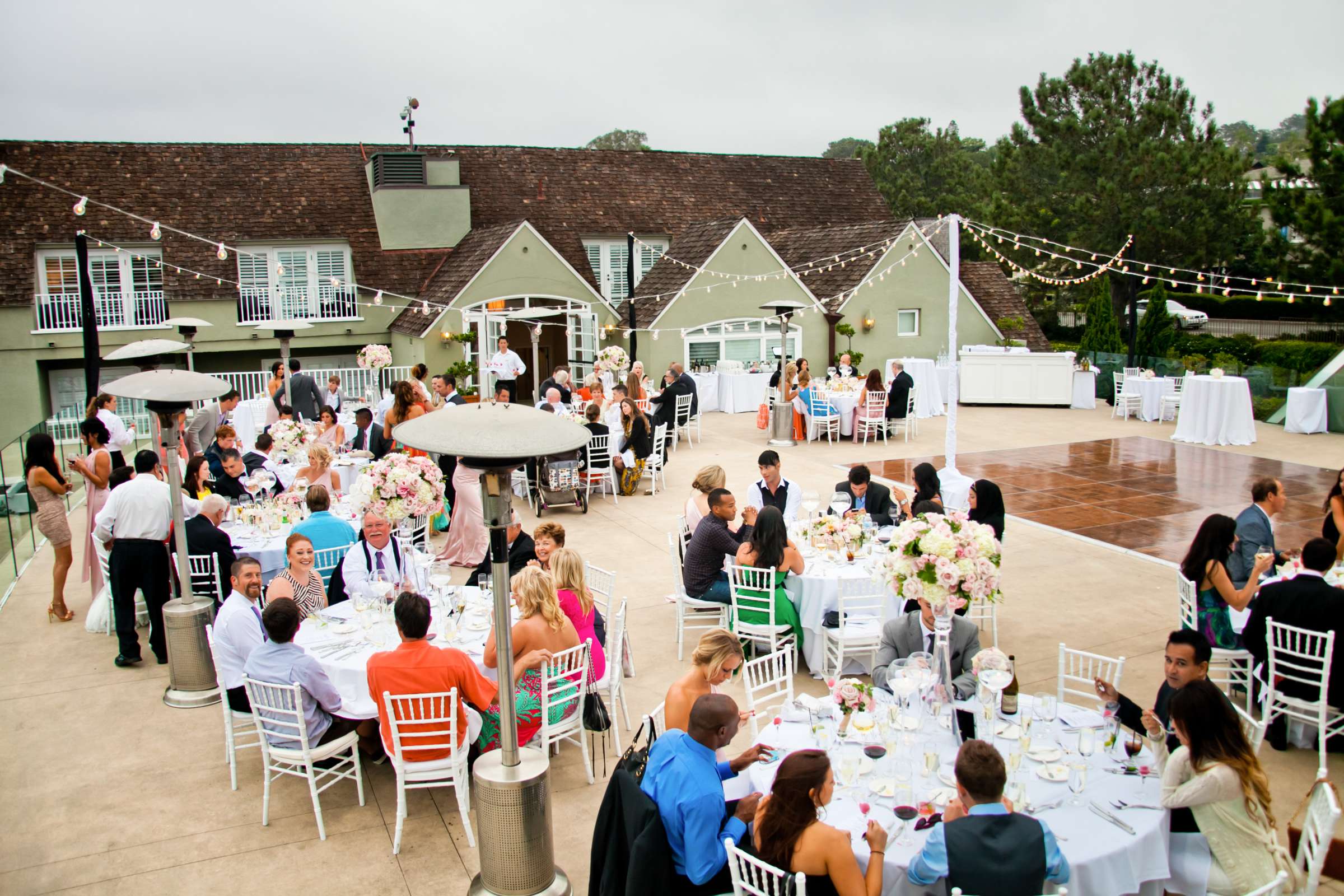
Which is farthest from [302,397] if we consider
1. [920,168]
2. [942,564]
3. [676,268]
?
[920,168]

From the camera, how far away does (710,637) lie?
539cm

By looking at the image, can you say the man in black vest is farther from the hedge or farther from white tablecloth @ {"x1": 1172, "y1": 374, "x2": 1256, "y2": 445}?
the hedge

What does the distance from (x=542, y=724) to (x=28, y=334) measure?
23.2 meters

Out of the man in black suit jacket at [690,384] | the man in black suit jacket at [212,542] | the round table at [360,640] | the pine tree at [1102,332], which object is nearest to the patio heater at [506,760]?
the round table at [360,640]

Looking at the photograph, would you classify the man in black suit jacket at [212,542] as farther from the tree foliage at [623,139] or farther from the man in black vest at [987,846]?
the tree foliage at [623,139]

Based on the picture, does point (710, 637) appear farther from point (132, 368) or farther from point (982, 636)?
point (132, 368)

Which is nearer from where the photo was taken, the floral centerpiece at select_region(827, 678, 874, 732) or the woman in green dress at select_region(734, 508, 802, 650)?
the floral centerpiece at select_region(827, 678, 874, 732)

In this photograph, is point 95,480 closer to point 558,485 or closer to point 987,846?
point 558,485

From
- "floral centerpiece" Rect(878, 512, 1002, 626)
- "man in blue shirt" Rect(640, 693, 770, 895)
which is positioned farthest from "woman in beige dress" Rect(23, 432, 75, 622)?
"floral centerpiece" Rect(878, 512, 1002, 626)

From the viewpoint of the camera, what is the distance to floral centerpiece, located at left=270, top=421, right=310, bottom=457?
43.6 feet

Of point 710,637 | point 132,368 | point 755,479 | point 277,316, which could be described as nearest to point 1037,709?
point 710,637

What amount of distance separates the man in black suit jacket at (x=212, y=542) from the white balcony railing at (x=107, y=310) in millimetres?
17827

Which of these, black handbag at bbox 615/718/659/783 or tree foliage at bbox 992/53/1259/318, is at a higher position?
Result: tree foliage at bbox 992/53/1259/318

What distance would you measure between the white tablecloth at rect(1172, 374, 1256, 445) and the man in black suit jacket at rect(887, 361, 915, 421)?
5.49 metres
